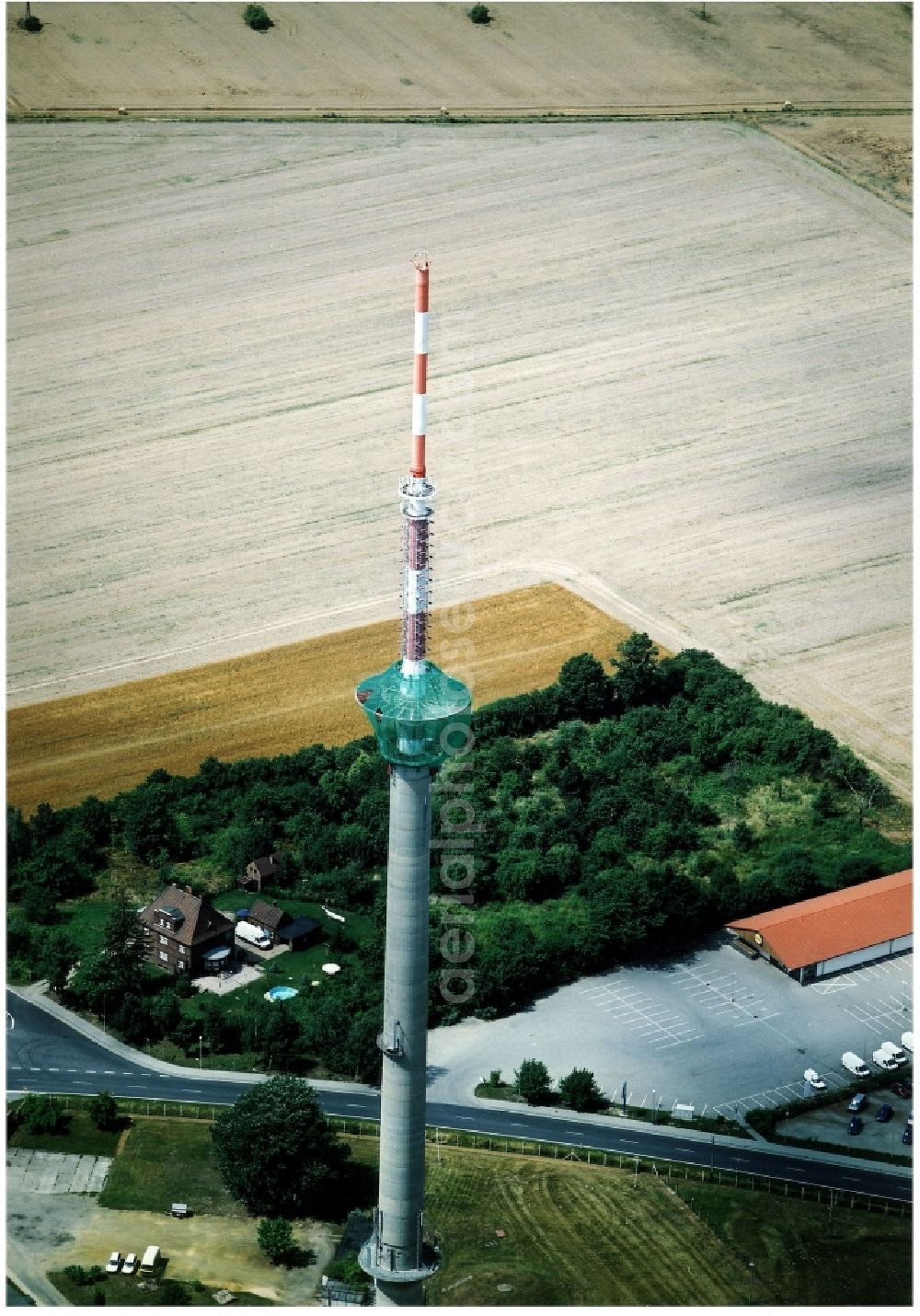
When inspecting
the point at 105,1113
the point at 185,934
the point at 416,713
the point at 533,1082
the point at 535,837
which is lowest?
the point at 105,1113

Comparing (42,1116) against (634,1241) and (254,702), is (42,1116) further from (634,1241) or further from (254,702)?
(254,702)

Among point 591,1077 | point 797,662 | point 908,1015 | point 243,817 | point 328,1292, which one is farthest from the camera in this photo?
point 797,662

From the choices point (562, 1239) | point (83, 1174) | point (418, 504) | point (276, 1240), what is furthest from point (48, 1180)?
point (418, 504)

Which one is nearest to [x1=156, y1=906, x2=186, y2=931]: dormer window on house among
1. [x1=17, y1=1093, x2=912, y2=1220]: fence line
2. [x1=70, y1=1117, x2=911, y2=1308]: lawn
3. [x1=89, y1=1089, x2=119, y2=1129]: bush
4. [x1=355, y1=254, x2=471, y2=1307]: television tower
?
[x1=17, y1=1093, x2=912, y2=1220]: fence line

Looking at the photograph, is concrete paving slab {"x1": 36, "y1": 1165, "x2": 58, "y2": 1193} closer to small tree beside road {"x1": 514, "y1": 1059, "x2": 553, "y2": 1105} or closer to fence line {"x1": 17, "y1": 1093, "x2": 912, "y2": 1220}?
fence line {"x1": 17, "y1": 1093, "x2": 912, "y2": 1220}

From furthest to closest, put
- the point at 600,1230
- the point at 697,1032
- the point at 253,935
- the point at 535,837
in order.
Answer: the point at 535,837, the point at 253,935, the point at 697,1032, the point at 600,1230

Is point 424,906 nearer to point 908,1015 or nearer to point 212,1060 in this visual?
point 212,1060

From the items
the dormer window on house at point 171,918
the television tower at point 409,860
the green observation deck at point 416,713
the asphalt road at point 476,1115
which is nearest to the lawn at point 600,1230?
the asphalt road at point 476,1115

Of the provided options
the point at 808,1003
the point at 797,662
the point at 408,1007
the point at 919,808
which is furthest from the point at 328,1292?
the point at 797,662
